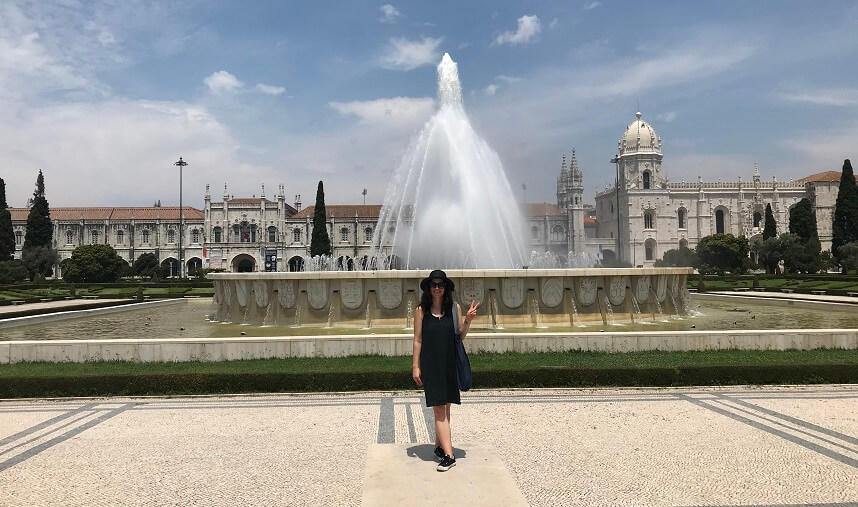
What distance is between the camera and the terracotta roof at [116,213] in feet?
229

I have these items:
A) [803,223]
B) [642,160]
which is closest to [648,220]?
[642,160]

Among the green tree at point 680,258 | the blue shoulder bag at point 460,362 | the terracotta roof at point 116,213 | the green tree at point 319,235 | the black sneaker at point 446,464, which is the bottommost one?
the black sneaker at point 446,464

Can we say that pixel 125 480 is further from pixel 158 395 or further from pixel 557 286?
pixel 557 286

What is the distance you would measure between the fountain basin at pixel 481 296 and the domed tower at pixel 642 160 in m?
67.0

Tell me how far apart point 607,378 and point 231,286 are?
1028 cm

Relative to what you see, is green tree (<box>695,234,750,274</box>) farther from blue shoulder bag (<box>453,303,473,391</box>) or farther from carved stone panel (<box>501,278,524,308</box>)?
blue shoulder bag (<box>453,303,473,391</box>)

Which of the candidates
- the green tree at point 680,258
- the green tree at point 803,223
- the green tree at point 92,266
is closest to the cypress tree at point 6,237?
the green tree at point 92,266

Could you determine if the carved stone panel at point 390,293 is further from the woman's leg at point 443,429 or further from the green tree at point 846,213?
the green tree at point 846,213

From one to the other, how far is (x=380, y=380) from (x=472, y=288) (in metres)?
5.13

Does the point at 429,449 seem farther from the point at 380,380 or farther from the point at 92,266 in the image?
the point at 92,266

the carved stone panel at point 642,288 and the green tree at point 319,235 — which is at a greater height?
the green tree at point 319,235

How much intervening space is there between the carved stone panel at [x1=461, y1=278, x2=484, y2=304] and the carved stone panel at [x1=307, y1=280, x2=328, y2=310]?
3075 millimetres

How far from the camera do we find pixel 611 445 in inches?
211

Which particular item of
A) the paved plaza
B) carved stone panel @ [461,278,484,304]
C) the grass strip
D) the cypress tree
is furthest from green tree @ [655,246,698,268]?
the cypress tree
